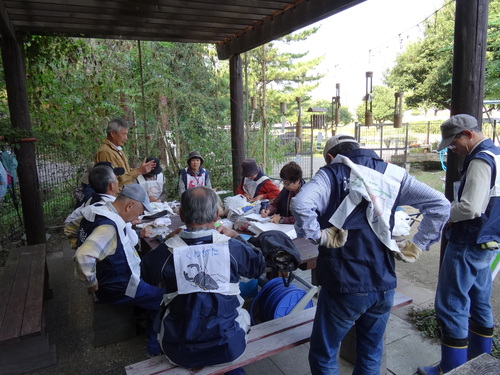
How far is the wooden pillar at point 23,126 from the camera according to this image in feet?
14.3

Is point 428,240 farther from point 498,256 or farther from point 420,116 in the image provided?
point 420,116

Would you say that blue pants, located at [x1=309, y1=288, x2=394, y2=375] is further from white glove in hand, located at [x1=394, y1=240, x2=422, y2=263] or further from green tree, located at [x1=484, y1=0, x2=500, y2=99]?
green tree, located at [x1=484, y1=0, x2=500, y2=99]

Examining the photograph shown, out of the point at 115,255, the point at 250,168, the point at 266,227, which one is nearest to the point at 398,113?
the point at 250,168

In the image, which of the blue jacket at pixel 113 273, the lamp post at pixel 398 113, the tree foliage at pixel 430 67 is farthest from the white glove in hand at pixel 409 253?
the tree foliage at pixel 430 67

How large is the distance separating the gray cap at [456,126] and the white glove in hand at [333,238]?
98 centimetres

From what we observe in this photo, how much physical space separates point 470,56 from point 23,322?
3.26 meters

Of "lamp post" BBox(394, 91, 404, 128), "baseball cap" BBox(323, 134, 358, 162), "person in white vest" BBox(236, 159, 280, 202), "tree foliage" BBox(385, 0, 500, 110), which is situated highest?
"tree foliage" BBox(385, 0, 500, 110)

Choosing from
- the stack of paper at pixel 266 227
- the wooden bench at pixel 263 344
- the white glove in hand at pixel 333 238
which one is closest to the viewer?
the white glove in hand at pixel 333 238

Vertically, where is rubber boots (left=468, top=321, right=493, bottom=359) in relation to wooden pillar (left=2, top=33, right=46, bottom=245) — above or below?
below

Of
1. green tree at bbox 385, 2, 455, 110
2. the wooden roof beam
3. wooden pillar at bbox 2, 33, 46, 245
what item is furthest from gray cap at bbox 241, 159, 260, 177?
green tree at bbox 385, 2, 455, 110

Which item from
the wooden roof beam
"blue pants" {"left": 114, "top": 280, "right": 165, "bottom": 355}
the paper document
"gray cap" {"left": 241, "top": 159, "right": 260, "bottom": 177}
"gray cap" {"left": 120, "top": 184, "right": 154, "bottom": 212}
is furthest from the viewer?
"gray cap" {"left": 241, "top": 159, "right": 260, "bottom": 177}

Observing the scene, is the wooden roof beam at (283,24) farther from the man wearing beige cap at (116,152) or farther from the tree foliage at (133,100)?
the man wearing beige cap at (116,152)

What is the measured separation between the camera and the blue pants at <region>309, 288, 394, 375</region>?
1.70m

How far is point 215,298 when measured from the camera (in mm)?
1666
